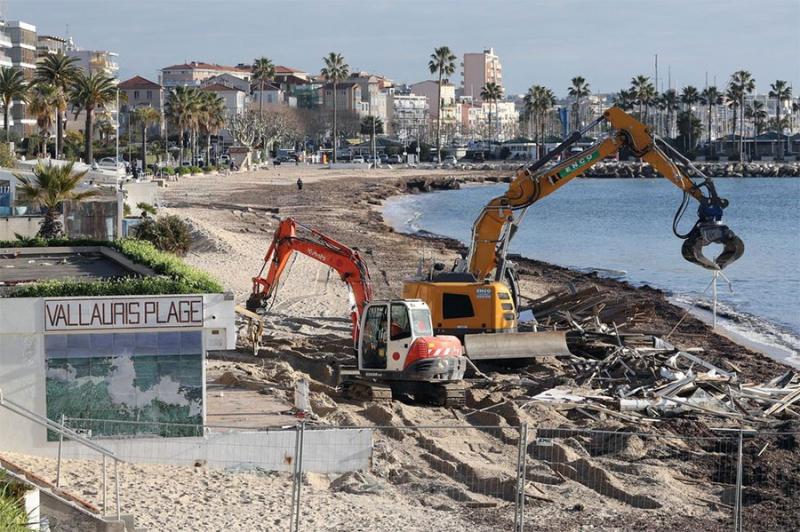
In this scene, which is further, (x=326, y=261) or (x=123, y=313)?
(x=326, y=261)

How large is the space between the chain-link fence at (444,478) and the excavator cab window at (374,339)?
255cm

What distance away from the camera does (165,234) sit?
4238 centimetres

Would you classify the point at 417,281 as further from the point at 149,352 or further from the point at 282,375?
the point at 149,352

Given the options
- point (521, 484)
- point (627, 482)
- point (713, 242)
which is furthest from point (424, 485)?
point (713, 242)

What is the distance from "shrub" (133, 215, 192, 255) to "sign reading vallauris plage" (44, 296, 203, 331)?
77.1ft

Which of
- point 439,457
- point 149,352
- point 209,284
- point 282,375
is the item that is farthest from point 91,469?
point 282,375

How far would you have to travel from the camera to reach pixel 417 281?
26.3 metres

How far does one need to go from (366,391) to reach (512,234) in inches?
274

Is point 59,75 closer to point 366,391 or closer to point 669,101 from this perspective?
point 366,391

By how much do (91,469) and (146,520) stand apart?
2.15 metres

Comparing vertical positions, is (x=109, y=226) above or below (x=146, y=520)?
above

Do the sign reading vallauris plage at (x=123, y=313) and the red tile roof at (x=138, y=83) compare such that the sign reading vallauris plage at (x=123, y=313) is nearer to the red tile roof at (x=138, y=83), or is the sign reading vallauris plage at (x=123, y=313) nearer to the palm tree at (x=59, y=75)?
the palm tree at (x=59, y=75)

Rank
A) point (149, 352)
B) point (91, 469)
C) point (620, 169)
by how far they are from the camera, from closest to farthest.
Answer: point (91, 469) < point (149, 352) < point (620, 169)

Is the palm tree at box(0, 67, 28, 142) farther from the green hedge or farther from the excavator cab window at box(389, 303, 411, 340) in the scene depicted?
the green hedge
